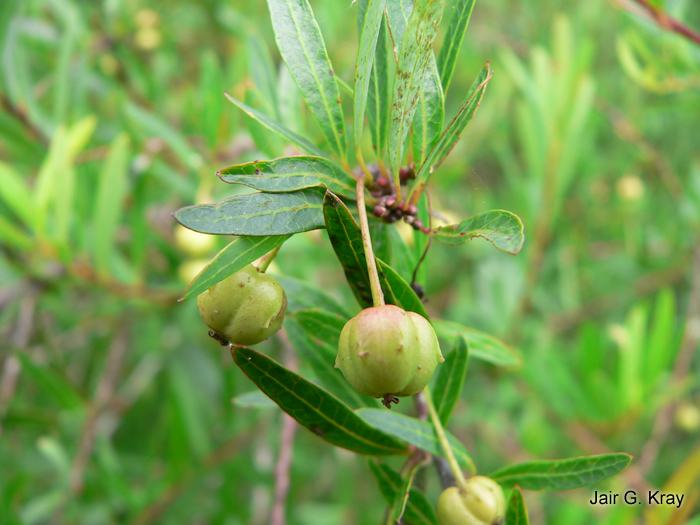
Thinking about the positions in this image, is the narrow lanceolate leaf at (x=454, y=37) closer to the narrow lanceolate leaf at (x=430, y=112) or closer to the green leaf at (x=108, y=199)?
the narrow lanceolate leaf at (x=430, y=112)

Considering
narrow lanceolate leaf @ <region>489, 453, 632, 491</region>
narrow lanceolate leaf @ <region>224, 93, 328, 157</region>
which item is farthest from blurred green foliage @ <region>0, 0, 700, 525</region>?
narrow lanceolate leaf @ <region>489, 453, 632, 491</region>

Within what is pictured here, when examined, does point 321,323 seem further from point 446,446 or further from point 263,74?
point 263,74

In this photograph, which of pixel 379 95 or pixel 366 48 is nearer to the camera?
pixel 366 48

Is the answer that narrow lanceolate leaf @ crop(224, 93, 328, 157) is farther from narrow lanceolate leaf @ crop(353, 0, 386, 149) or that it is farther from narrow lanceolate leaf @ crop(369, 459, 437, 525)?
narrow lanceolate leaf @ crop(369, 459, 437, 525)

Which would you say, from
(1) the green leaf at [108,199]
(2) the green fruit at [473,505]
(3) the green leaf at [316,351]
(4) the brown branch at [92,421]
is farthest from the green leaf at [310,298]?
(4) the brown branch at [92,421]

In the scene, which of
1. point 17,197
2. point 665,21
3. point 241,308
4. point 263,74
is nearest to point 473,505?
point 241,308

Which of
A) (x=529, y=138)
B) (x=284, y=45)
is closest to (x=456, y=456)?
(x=284, y=45)
